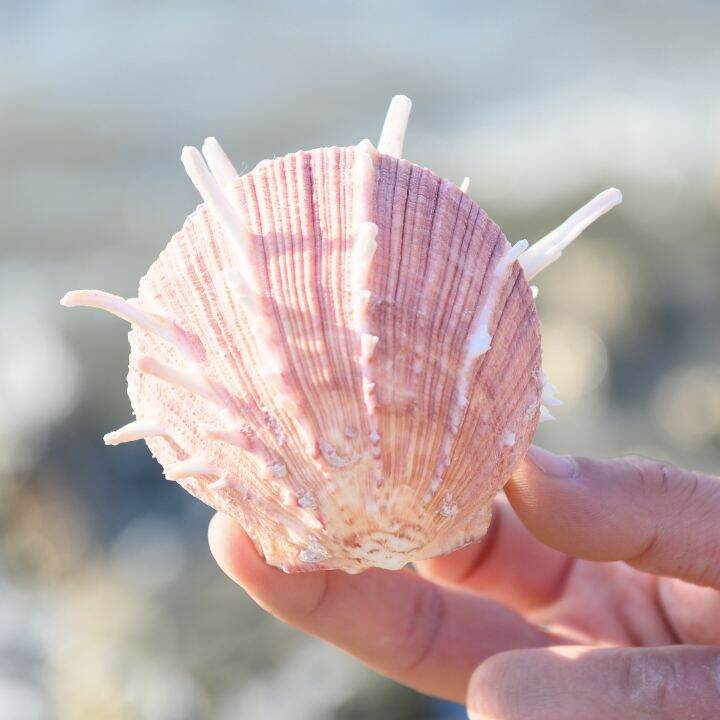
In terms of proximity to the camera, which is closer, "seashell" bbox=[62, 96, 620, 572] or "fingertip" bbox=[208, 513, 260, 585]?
"seashell" bbox=[62, 96, 620, 572]

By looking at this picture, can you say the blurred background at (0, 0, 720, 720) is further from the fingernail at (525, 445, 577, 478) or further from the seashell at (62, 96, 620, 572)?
the seashell at (62, 96, 620, 572)

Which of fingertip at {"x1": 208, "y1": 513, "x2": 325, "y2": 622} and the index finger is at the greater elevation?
fingertip at {"x1": 208, "y1": 513, "x2": 325, "y2": 622}

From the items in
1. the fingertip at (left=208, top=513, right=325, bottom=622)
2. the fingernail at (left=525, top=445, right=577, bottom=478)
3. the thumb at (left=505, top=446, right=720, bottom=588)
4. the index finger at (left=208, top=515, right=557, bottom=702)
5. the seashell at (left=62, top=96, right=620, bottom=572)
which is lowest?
the index finger at (left=208, top=515, right=557, bottom=702)

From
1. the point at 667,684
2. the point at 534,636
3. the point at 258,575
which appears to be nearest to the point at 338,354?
the point at 258,575

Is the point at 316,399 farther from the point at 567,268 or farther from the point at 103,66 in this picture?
the point at 103,66

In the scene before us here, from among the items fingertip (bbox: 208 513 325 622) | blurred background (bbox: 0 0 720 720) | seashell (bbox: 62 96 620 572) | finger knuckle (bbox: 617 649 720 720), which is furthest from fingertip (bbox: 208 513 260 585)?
blurred background (bbox: 0 0 720 720)

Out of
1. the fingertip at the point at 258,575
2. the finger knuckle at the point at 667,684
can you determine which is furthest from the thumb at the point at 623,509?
the fingertip at the point at 258,575

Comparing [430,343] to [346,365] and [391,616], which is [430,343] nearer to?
[346,365]
